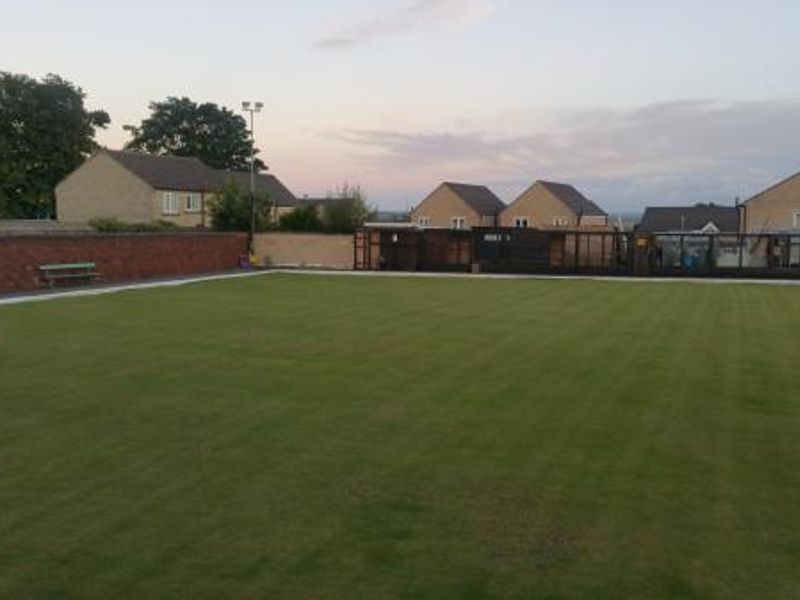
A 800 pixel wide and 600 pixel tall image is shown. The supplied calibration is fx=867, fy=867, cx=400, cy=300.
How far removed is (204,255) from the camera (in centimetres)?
3822

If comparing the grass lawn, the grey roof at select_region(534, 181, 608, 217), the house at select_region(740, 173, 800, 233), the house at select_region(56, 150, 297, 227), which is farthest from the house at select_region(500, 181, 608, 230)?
the grass lawn

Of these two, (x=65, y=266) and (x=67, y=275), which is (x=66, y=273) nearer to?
(x=67, y=275)

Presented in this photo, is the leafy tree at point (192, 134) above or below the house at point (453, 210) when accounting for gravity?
above

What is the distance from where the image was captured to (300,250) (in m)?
44.9

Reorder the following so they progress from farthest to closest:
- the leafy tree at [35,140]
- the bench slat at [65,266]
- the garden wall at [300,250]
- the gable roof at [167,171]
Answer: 1. the leafy tree at [35,140]
2. the gable roof at [167,171]
3. the garden wall at [300,250]
4. the bench slat at [65,266]

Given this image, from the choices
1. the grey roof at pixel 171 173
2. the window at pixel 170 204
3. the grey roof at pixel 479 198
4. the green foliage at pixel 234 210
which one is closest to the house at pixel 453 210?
the grey roof at pixel 479 198

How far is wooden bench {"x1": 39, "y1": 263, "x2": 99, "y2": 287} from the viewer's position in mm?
27481

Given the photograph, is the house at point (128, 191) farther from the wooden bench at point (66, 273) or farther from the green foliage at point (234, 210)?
the wooden bench at point (66, 273)

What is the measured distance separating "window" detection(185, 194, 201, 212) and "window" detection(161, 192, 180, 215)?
4.78 feet

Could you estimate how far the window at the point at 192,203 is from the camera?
59234 millimetres

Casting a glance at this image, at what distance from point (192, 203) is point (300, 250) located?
17903mm

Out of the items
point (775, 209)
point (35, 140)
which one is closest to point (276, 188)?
point (35, 140)

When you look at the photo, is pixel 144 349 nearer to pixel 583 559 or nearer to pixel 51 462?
pixel 51 462

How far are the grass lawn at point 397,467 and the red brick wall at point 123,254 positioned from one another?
12.0m
